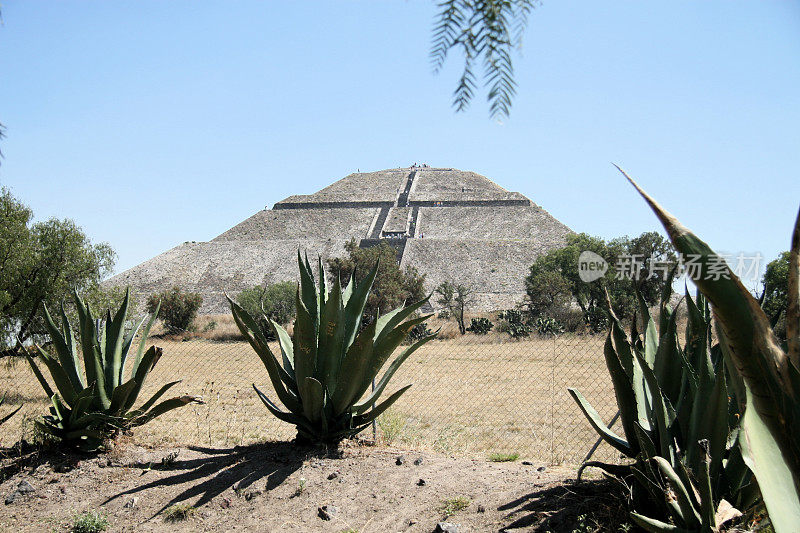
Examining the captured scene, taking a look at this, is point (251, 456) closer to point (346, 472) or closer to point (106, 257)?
point (346, 472)

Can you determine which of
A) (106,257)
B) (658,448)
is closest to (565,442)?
(658,448)

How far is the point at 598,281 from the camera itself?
24.3 m

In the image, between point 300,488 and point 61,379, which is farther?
point 61,379

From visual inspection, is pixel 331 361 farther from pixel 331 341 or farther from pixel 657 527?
pixel 657 527

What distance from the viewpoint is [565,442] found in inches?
255

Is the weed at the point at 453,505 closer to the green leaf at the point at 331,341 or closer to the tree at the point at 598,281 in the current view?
the green leaf at the point at 331,341

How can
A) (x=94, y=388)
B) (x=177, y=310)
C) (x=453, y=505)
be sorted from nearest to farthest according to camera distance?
(x=453, y=505) → (x=94, y=388) → (x=177, y=310)

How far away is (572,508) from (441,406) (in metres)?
5.37

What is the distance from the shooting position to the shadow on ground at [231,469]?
146 inches

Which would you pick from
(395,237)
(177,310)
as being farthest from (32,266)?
(395,237)

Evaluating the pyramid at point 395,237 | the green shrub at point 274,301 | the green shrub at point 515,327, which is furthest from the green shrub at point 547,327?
the pyramid at point 395,237

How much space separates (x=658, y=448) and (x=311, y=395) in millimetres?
2037

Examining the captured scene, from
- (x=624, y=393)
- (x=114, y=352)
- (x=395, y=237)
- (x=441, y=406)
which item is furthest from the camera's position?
(x=395, y=237)

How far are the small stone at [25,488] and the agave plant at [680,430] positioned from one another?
11.2 feet
